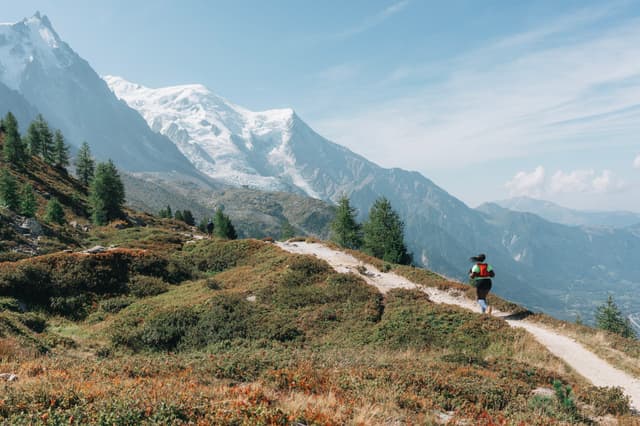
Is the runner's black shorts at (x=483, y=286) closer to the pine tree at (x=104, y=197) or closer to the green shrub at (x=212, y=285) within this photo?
the green shrub at (x=212, y=285)

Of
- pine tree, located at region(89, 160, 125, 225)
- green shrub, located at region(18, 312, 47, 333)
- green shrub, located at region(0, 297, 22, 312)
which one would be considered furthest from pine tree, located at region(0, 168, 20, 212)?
Answer: green shrub, located at region(18, 312, 47, 333)

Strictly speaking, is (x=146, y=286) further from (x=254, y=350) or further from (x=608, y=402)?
(x=608, y=402)

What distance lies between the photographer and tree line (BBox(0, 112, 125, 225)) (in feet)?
192

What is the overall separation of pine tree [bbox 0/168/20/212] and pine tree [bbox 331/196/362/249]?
5661 cm

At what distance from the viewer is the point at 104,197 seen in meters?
70.6

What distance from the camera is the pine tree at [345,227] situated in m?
73.4

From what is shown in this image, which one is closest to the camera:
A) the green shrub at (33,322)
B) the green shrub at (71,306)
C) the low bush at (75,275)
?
the green shrub at (33,322)

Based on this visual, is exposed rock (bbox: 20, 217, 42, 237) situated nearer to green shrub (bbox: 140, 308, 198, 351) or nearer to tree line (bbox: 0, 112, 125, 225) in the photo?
tree line (bbox: 0, 112, 125, 225)

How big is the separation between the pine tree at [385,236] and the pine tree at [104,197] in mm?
Result: 52054

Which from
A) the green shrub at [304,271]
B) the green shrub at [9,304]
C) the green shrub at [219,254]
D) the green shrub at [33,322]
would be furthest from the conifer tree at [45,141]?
the green shrub at [304,271]

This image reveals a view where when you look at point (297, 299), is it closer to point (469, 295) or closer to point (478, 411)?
point (469, 295)

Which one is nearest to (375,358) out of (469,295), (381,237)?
(469,295)

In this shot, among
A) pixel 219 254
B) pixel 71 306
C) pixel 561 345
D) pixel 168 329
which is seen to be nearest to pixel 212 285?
pixel 168 329

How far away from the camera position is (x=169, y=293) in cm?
2683
